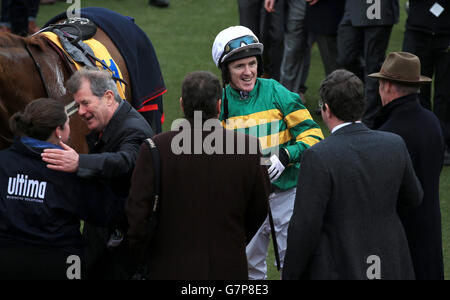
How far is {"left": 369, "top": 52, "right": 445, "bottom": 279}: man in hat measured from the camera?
3.25 metres

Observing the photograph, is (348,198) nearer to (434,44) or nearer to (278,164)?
(278,164)

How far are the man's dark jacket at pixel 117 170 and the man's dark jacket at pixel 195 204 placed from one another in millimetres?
303

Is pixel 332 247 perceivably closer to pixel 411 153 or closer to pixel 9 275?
pixel 411 153

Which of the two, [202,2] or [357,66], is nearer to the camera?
[357,66]

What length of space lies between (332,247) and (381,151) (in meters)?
0.47

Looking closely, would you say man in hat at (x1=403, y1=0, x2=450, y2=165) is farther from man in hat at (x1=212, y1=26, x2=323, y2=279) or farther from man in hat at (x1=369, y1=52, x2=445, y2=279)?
man in hat at (x1=369, y1=52, x2=445, y2=279)

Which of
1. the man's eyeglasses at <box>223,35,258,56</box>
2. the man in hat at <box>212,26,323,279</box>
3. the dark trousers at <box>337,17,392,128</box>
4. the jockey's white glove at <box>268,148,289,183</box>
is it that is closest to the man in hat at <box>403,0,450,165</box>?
the dark trousers at <box>337,17,392,128</box>

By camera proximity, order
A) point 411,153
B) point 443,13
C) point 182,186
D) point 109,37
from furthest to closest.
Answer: point 443,13 < point 109,37 < point 411,153 < point 182,186

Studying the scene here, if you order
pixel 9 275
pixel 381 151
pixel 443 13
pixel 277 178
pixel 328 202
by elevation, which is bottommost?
pixel 9 275

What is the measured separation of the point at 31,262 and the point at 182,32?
7.31 m

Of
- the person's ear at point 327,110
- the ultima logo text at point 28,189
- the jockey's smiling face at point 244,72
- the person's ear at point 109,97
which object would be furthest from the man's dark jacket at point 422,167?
the ultima logo text at point 28,189

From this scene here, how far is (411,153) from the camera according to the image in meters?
3.25

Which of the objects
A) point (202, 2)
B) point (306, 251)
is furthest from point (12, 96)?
point (202, 2)

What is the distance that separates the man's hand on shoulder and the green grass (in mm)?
3956
